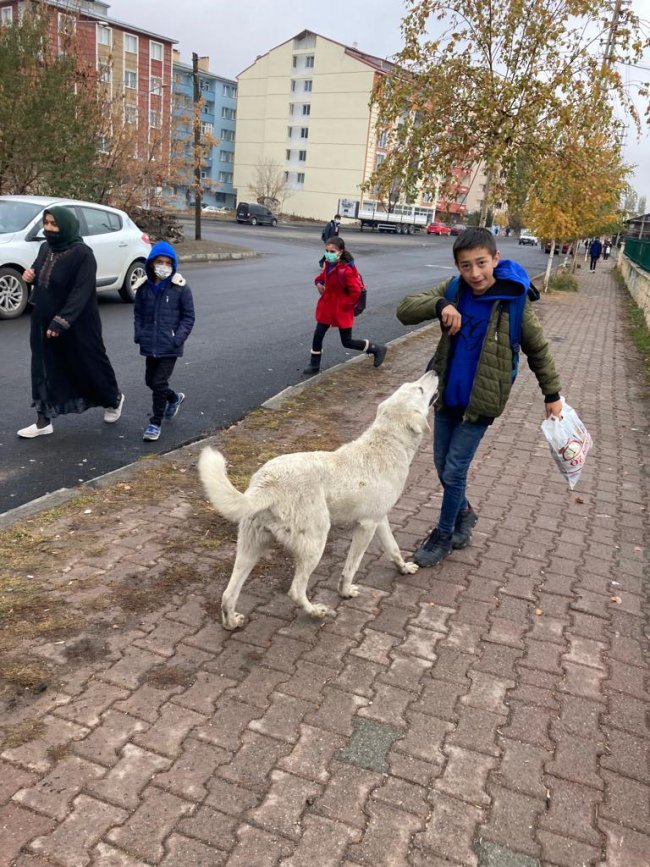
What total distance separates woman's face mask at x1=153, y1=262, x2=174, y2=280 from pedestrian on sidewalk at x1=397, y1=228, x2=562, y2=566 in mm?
2659

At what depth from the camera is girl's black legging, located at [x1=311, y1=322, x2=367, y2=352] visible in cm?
875

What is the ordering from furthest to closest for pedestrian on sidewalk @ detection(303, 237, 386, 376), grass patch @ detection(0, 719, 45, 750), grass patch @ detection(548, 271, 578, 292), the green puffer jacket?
1. grass patch @ detection(548, 271, 578, 292)
2. pedestrian on sidewalk @ detection(303, 237, 386, 376)
3. the green puffer jacket
4. grass patch @ detection(0, 719, 45, 750)

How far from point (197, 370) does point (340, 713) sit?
633 centimetres

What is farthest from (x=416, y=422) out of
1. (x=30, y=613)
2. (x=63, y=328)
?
(x=63, y=328)

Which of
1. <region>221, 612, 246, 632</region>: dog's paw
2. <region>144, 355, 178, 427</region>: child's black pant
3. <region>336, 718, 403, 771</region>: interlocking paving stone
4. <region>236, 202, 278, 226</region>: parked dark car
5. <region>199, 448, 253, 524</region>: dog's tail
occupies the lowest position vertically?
<region>336, 718, 403, 771</region>: interlocking paving stone

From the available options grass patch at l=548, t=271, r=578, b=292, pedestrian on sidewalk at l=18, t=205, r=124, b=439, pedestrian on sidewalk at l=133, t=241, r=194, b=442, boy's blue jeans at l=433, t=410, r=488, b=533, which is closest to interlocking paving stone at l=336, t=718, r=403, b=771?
boy's blue jeans at l=433, t=410, r=488, b=533

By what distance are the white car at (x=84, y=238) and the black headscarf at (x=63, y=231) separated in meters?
4.47

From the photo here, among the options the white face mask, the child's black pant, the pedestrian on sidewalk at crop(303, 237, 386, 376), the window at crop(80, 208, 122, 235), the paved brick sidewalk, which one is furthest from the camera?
the window at crop(80, 208, 122, 235)

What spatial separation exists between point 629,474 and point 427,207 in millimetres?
70731

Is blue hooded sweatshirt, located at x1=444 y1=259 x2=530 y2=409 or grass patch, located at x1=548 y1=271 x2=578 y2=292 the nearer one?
blue hooded sweatshirt, located at x1=444 y1=259 x2=530 y2=409

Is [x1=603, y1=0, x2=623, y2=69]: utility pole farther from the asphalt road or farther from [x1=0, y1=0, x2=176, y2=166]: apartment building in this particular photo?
[x1=0, y1=0, x2=176, y2=166]: apartment building

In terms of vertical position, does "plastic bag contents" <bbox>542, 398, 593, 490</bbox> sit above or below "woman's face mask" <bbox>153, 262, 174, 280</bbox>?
below

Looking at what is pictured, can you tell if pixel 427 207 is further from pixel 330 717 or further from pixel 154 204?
pixel 330 717

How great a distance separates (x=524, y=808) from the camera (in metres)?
2.48
